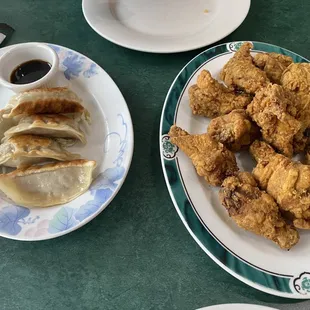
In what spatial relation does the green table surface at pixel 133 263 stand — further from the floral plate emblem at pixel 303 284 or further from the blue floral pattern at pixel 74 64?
the blue floral pattern at pixel 74 64

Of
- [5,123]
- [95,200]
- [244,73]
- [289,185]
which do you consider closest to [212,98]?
[244,73]

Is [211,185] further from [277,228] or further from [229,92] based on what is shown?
[229,92]

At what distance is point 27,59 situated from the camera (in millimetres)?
1700

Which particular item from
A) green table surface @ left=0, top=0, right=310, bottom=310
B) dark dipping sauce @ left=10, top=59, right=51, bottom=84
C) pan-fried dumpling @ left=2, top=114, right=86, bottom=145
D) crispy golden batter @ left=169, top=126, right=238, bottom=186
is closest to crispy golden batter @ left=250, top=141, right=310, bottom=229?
crispy golden batter @ left=169, top=126, right=238, bottom=186

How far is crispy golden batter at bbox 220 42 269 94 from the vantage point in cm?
148

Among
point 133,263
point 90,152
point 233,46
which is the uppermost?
point 233,46

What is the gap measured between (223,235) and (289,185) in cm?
27

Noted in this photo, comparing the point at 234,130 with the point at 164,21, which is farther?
the point at 164,21

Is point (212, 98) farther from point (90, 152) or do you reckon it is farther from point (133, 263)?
point (133, 263)

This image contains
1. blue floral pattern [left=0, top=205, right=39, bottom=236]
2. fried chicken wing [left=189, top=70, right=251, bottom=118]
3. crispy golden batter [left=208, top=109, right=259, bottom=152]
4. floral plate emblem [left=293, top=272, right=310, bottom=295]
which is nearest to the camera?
floral plate emblem [left=293, top=272, right=310, bottom=295]

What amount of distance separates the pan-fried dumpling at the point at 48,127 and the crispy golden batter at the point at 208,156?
0.41 metres

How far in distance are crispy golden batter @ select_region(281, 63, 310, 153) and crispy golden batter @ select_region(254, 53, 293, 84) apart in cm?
7

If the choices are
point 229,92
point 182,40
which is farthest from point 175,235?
point 182,40

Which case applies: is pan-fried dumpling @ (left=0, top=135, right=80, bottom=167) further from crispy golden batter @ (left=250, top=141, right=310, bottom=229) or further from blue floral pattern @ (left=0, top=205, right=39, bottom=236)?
crispy golden batter @ (left=250, top=141, right=310, bottom=229)
